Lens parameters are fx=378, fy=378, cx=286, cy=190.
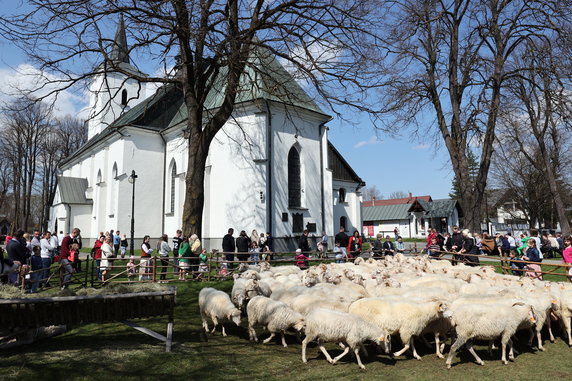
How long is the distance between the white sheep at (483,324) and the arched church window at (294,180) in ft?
60.3

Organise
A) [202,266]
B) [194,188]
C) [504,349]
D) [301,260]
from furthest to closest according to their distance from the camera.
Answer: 1. [301,260]
2. [202,266]
3. [194,188]
4. [504,349]

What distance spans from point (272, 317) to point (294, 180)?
61.0 feet

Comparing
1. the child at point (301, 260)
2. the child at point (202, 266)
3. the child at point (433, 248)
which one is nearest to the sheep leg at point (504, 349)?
the child at point (301, 260)

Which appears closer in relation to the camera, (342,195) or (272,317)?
(272,317)

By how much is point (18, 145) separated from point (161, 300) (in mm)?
46949

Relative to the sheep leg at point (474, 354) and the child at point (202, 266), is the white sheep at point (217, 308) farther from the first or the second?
the child at point (202, 266)

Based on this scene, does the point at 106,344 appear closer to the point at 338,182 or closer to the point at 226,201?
the point at 226,201

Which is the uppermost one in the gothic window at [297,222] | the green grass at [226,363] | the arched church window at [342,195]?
the arched church window at [342,195]

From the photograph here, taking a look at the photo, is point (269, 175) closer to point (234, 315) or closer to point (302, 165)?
point (302, 165)

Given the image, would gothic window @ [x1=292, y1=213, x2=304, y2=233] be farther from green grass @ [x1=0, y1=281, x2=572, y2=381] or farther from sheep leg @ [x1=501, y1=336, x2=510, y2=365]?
sheep leg @ [x1=501, y1=336, x2=510, y2=365]

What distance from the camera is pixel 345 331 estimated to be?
5.62 metres

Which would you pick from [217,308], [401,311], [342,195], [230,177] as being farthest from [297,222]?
[401,311]

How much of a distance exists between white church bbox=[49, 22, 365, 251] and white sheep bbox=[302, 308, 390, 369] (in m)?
13.6

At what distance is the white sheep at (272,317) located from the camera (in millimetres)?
6469
